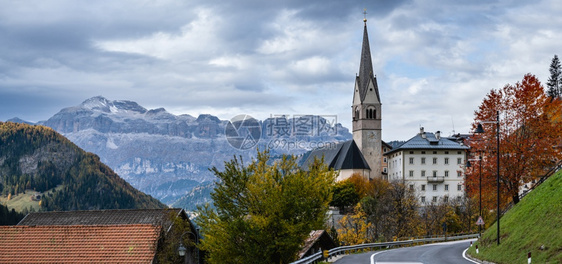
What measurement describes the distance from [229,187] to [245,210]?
198 cm

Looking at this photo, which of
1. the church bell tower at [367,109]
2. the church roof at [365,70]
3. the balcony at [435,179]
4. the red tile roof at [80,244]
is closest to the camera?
the red tile roof at [80,244]

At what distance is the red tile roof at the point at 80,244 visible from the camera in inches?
1791

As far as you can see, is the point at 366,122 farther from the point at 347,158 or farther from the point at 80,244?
the point at 80,244

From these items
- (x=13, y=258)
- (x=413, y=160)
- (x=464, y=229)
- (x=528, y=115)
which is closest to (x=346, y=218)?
(x=464, y=229)

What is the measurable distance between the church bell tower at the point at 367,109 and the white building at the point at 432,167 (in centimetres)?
1112

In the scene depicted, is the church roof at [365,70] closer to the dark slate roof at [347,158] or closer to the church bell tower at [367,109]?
the church bell tower at [367,109]

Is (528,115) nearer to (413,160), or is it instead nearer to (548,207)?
(548,207)

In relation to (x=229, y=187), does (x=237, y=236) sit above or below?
below

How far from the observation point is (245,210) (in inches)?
1543

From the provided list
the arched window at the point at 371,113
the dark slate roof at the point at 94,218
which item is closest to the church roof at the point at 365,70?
the arched window at the point at 371,113

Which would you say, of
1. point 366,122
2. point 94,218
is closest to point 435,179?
point 366,122

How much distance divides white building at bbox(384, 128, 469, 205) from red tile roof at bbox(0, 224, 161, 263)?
8080cm

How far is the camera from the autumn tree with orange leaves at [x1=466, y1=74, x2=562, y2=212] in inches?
1902

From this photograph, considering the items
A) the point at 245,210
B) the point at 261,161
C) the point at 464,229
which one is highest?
the point at 261,161
